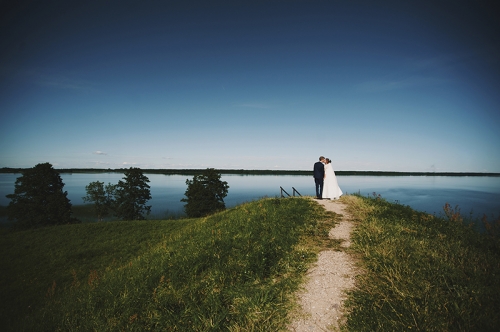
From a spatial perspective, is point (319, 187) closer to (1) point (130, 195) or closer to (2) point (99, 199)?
(1) point (130, 195)

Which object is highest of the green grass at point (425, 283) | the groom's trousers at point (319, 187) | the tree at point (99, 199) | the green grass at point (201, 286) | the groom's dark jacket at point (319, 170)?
the groom's dark jacket at point (319, 170)

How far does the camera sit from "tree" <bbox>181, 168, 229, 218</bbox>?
136ft

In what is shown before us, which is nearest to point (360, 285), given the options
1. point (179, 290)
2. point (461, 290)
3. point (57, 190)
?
point (461, 290)

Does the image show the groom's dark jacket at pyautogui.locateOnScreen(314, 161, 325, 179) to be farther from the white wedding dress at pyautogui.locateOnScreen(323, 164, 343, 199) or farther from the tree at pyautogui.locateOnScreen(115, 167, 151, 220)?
the tree at pyautogui.locateOnScreen(115, 167, 151, 220)

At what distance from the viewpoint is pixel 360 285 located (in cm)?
549

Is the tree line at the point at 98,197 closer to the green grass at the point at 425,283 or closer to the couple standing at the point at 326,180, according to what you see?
the couple standing at the point at 326,180

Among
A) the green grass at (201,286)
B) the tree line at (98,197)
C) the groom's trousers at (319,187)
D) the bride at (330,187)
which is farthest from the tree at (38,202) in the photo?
the bride at (330,187)

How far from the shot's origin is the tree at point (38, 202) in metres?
32.2

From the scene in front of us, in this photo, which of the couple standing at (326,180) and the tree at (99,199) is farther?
the tree at (99,199)

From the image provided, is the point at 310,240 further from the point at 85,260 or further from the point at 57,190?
the point at 57,190

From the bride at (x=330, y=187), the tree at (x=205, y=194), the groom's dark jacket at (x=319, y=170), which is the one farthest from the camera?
the tree at (x=205, y=194)

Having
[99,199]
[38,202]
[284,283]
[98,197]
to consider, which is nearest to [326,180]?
[284,283]

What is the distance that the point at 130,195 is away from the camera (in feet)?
137

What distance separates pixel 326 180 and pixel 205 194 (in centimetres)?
3082
